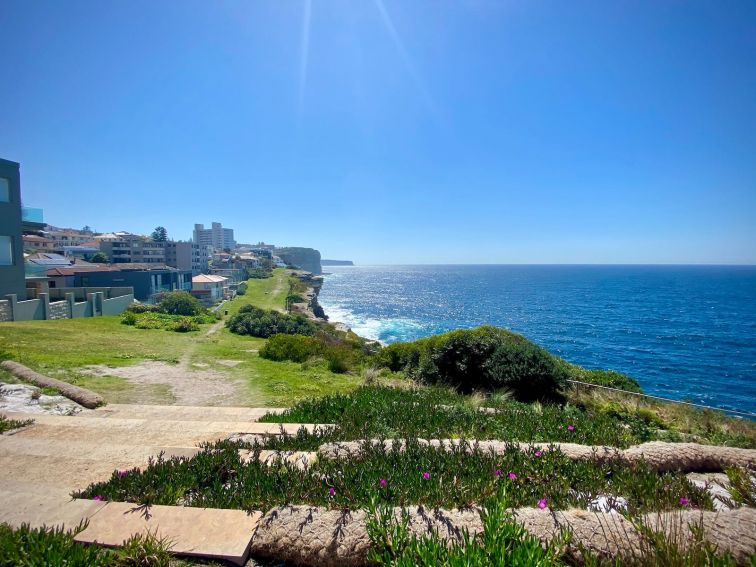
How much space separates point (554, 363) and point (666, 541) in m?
9.97

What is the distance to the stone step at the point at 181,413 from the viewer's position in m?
7.61

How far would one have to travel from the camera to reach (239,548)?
9.95 feet

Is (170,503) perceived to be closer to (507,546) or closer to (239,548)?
(239,548)

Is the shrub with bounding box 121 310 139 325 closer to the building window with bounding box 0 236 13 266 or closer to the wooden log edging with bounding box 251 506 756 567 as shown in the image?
the building window with bounding box 0 236 13 266

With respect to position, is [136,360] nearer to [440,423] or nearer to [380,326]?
[440,423]

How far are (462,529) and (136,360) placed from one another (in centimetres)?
1451

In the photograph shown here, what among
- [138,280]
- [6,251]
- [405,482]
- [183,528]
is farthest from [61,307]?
[405,482]

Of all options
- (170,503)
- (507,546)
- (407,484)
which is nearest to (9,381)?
(170,503)

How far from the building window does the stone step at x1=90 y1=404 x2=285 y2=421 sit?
800 inches

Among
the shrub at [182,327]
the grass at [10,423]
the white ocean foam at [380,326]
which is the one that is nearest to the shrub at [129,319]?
the shrub at [182,327]

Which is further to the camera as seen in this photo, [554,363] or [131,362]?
[131,362]

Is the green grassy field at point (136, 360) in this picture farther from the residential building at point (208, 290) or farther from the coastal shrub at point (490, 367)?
the residential building at point (208, 290)

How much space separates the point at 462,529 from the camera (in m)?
2.87

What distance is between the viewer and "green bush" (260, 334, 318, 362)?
1614 cm
